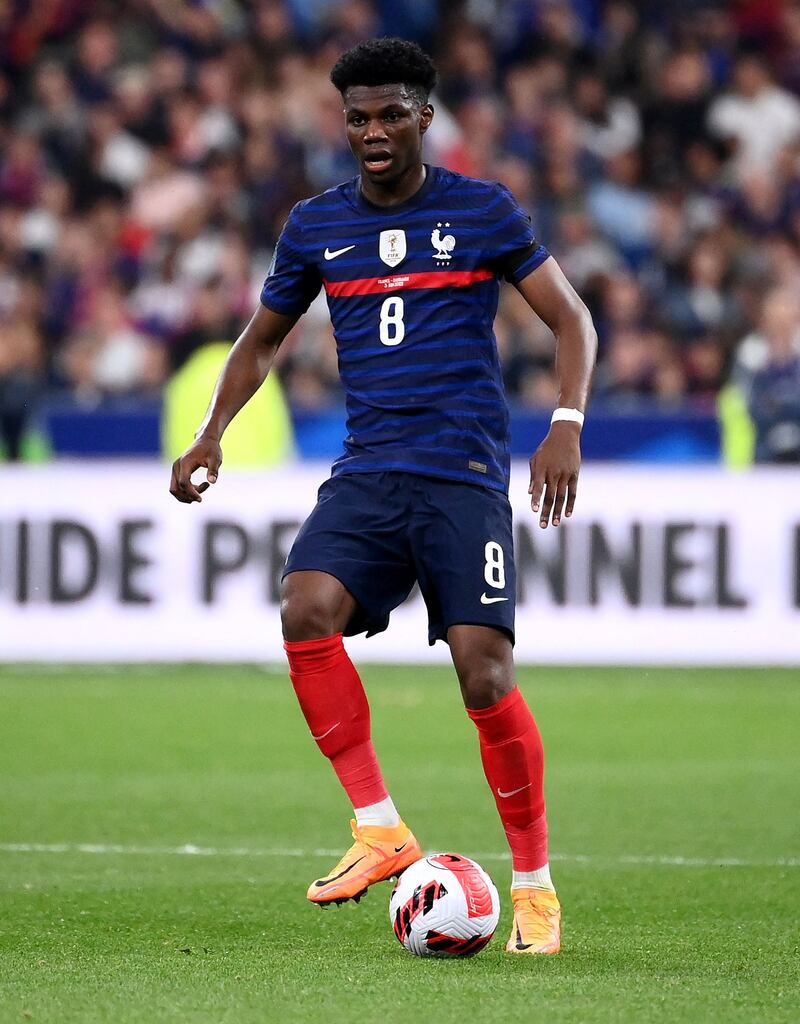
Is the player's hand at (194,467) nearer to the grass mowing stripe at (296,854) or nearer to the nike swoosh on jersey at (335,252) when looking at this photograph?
the nike swoosh on jersey at (335,252)

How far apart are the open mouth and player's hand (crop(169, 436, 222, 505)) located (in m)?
0.80

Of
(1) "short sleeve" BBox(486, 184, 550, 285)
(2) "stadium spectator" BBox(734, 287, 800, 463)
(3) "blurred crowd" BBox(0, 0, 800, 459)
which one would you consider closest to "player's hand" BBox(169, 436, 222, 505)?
(1) "short sleeve" BBox(486, 184, 550, 285)

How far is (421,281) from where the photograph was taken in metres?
4.86

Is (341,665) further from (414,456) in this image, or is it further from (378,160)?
(378,160)

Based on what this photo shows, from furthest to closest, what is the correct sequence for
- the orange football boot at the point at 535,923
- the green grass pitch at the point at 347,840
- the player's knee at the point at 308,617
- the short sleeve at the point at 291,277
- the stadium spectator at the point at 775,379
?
the stadium spectator at the point at 775,379 → the short sleeve at the point at 291,277 → the player's knee at the point at 308,617 → the orange football boot at the point at 535,923 → the green grass pitch at the point at 347,840

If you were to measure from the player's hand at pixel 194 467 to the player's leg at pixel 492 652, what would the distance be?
0.54m

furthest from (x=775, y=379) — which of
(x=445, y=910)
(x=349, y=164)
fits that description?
(x=445, y=910)

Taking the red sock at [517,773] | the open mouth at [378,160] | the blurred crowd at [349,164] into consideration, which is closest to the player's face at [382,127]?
the open mouth at [378,160]

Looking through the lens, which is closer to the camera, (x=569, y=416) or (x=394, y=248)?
(x=569, y=416)

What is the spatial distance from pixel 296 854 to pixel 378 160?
2.42 meters

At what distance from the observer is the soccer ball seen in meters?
4.56

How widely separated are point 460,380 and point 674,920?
1.52 m

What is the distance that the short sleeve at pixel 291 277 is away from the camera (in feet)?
16.5

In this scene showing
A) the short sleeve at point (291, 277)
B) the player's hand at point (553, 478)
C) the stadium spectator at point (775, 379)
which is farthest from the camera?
the stadium spectator at point (775, 379)
